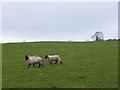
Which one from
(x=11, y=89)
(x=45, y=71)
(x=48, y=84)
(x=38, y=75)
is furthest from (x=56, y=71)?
(x=11, y=89)

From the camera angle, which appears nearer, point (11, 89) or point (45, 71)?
point (11, 89)

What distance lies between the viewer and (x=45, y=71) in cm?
2505

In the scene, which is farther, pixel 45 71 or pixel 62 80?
pixel 45 71

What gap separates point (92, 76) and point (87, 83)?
3.06 m

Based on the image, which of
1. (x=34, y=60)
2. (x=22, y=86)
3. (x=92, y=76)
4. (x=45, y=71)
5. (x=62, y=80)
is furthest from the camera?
(x=34, y=60)

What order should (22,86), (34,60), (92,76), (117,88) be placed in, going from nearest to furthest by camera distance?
1. (117,88)
2. (22,86)
3. (92,76)
4. (34,60)

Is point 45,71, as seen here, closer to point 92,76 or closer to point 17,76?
point 17,76

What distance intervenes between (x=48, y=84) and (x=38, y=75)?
387 cm

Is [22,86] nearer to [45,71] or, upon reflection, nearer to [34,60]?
[45,71]

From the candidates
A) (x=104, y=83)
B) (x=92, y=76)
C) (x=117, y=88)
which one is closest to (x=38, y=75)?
(x=92, y=76)

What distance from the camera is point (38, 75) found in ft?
75.3

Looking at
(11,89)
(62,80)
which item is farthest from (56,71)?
(11,89)

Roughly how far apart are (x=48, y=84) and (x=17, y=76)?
15.6 feet

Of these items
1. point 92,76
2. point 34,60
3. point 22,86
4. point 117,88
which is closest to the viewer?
point 117,88
